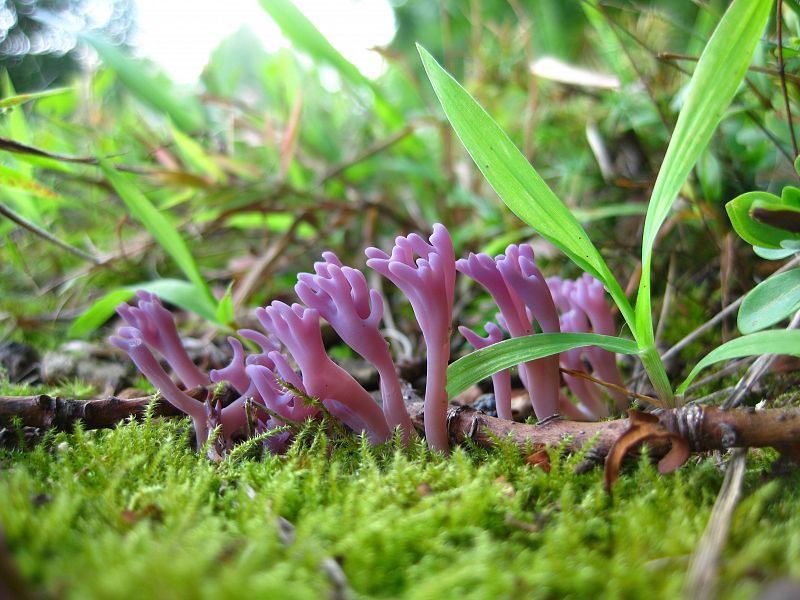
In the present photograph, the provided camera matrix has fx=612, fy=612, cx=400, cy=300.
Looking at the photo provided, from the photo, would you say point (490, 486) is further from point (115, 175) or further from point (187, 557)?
point (115, 175)

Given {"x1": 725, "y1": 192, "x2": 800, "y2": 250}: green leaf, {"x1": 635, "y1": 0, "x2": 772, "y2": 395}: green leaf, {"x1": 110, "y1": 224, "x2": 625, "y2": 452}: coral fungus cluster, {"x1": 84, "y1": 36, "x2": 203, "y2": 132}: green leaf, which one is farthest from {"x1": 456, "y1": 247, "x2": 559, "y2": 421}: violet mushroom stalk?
{"x1": 84, "y1": 36, "x2": 203, "y2": 132}: green leaf

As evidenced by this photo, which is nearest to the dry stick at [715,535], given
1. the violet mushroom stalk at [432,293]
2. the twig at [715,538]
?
the twig at [715,538]

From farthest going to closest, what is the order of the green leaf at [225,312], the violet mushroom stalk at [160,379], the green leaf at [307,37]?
1. the green leaf at [307,37]
2. the green leaf at [225,312]
3. the violet mushroom stalk at [160,379]

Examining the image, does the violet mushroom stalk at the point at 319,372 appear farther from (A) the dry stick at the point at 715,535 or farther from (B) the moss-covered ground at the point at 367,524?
(A) the dry stick at the point at 715,535

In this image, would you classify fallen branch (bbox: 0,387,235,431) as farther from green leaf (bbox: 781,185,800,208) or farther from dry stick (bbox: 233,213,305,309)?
green leaf (bbox: 781,185,800,208)

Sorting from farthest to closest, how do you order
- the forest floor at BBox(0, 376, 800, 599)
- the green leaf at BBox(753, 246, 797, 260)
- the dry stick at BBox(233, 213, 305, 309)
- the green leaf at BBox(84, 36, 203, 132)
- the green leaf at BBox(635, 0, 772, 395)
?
the green leaf at BBox(84, 36, 203, 132) → the dry stick at BBox(233, 213, 305, 309) → the green leaf at BBox(753, 246, 797, 260) → the green leaf at BBox(635, 0, 772, 395) → the forest floor at BBox(0, 376, 800, 599)
